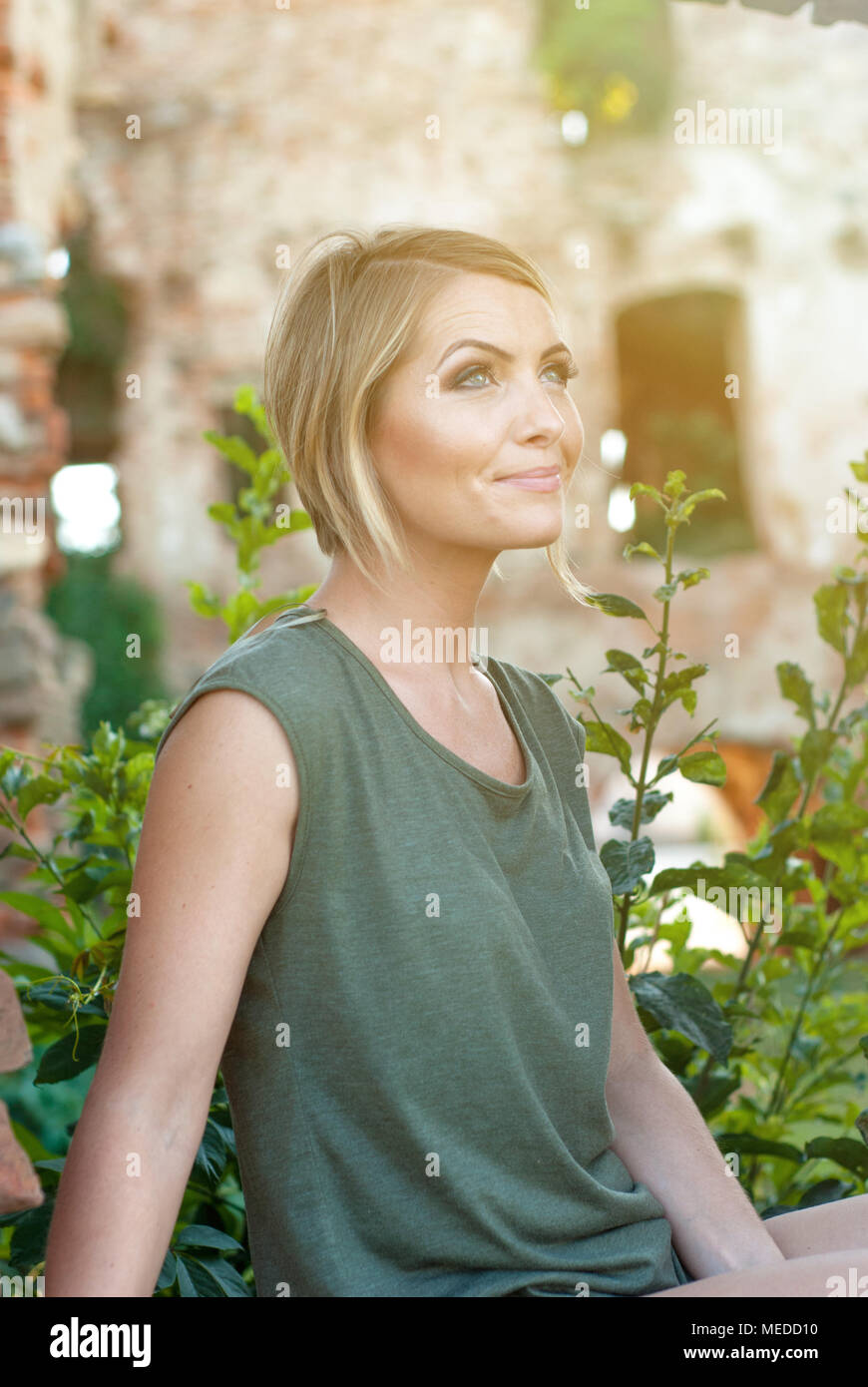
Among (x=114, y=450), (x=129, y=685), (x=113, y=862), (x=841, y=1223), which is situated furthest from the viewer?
(x=114, y=450)

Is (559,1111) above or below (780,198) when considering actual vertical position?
below

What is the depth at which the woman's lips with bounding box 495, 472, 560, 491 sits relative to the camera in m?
1.27

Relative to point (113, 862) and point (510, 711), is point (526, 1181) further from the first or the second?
point (113, 862)

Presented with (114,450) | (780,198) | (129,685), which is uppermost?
(780,198)

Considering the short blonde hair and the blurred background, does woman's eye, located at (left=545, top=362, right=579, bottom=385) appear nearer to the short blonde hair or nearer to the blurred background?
the short blonde hair

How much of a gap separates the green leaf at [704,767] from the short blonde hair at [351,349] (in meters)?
0.51

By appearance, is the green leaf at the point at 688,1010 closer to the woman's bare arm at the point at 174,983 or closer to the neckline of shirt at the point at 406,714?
the neckline of shirt at the point at 406,714

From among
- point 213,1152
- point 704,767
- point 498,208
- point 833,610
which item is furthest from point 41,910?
point 498,208

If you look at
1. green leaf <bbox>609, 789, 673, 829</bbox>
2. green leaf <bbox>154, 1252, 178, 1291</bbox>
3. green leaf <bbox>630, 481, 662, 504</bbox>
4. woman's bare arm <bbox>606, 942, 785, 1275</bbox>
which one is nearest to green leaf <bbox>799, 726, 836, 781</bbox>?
green leaf <bbox>609, 789, 673, 829</bbox>

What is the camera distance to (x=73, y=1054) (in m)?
1.47

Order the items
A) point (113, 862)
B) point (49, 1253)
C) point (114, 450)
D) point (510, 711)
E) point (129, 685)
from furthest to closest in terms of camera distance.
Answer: point (114, 450), point (129, 685), point (113, 862), point (510, 711), point (49, 1253)

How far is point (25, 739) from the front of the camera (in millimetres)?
5434
